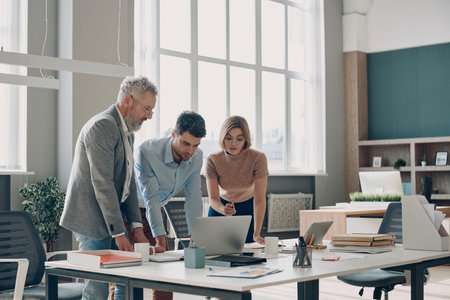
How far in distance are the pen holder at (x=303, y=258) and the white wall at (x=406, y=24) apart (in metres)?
7.41

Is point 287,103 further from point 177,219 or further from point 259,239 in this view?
point 259,239

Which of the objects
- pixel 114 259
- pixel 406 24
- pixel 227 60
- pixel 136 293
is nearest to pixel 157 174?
pixel 114 259

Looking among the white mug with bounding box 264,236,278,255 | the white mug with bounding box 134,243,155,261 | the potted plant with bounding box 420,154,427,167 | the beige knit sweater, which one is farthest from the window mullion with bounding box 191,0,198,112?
the white mug with bounding box 134,243,155,261

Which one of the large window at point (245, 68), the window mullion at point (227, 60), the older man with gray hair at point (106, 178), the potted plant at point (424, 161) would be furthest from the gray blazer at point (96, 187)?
the potted plant at point (424, 161)

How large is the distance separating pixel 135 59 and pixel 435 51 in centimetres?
460

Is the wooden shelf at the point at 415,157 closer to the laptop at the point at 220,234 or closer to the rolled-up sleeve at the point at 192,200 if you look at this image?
the rolled-up sleeve at the point at 192,200

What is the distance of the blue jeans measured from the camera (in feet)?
9.33

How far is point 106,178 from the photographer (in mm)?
2863

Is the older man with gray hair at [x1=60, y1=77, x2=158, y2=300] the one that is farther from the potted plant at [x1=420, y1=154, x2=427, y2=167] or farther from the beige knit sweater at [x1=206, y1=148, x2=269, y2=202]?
the potted plant at [x1=420, y1=154, x2=427, y2=167]

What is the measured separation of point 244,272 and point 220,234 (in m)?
0.49

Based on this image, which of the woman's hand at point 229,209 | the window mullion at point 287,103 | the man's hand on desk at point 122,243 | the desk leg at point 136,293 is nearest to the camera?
the desk leg at point 136,293

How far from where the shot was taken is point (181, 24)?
7824 mm

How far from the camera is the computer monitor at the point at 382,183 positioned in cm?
684

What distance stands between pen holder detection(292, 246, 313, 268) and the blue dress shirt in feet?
2.93
